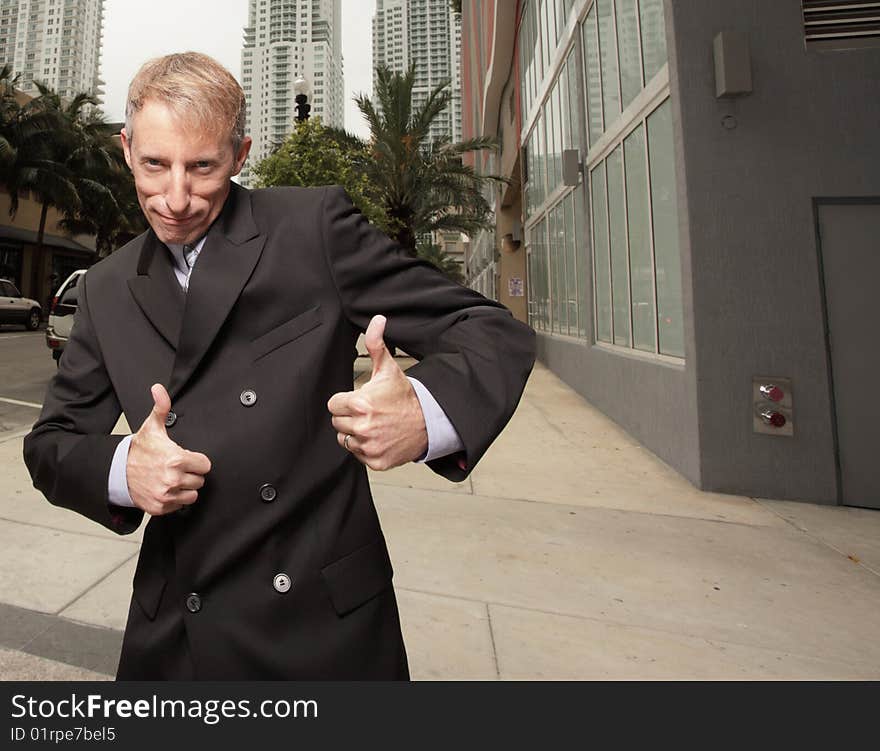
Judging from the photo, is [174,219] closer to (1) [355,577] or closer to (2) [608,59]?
(1) [355,577]

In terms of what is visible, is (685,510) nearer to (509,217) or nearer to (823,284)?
(823,284)

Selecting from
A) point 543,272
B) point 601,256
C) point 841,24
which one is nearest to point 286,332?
point 841,24

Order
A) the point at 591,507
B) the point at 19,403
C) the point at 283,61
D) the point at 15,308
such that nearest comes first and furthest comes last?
the point at 591,507 → the point at 19,403 → the point at 15,308 → the point at 283,61

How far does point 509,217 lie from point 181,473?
933 inches

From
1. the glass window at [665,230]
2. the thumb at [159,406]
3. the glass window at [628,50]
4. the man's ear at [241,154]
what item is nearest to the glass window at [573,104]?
the glass window at [628,50]

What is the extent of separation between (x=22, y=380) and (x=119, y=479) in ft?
37.8

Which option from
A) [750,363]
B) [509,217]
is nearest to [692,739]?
[750,363]

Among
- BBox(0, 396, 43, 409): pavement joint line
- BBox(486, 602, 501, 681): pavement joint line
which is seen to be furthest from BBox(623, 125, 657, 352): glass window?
BBox(0, 396, 43, 409): pavement joint line

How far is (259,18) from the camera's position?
64375mm

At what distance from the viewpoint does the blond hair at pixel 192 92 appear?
2.85ft

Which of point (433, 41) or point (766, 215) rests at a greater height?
point (433, 41)

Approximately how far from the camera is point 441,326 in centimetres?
93

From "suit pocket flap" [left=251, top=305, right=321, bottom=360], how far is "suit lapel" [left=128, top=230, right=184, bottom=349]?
6.0 inches

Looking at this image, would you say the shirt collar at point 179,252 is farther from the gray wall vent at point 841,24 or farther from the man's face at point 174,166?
the gray wall vent at point 841,24
